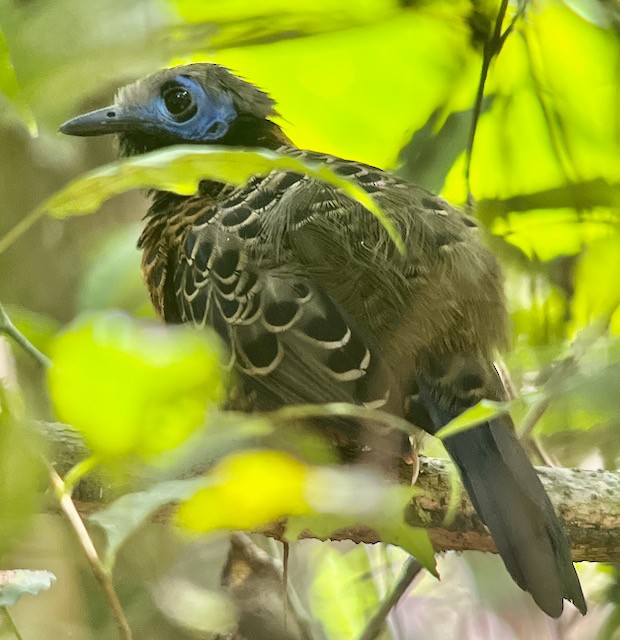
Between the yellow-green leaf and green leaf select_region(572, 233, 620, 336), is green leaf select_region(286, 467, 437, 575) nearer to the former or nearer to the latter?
the yellow-green leaf

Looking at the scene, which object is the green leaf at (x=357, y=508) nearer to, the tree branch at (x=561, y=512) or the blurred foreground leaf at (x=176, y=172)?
the blurred foreground leaf at (x=176, y=172)

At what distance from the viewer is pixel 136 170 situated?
437mm

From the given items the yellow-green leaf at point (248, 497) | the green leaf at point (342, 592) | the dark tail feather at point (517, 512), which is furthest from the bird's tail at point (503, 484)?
the yellow-green leaf at point (248, 497)

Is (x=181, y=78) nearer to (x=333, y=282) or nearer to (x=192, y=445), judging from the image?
(x=333, y=282)

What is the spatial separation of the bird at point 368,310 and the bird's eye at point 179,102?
0.27ft

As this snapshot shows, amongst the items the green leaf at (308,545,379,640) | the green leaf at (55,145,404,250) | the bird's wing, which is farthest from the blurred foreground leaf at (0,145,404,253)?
the green leaf at (308,545,379,640)

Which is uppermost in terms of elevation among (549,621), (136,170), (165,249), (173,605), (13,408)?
(136,170)

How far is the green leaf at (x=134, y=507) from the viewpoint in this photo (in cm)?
44

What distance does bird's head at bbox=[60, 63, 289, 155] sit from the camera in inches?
43.3

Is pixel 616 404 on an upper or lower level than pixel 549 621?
upper

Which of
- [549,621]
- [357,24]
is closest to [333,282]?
[357,24]

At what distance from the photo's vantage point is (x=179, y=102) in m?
1.15

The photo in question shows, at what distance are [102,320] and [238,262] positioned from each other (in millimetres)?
487

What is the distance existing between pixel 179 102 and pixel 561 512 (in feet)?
2.28
